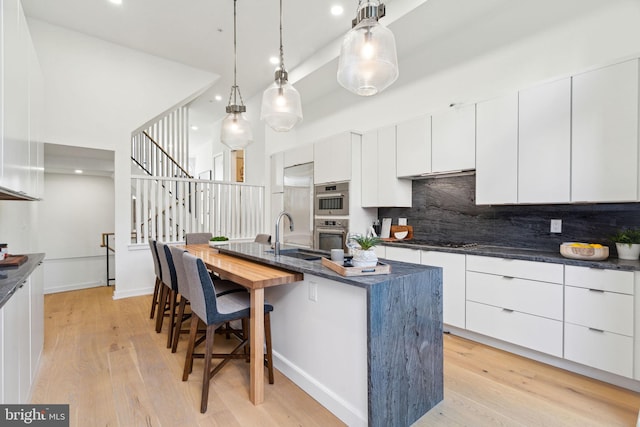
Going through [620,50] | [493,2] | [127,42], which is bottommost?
[620,50]

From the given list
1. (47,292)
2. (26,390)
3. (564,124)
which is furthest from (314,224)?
(47,292)

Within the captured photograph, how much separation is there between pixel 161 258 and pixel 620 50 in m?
4.24

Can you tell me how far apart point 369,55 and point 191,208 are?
13.6ft

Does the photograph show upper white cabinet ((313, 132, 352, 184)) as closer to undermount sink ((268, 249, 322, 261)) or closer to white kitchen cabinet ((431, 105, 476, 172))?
white kitchen cabinet ((431, 105, 476, 172))

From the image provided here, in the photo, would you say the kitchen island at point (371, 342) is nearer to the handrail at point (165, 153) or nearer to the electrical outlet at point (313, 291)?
the electrical outlet at point (313, 291)

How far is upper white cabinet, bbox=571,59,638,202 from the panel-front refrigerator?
10.3ft

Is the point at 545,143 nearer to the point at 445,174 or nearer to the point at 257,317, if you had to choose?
the point at 445,174

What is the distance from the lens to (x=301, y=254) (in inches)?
100

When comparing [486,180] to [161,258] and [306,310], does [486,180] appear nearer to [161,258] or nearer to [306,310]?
[306,310]

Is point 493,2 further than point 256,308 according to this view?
Yes

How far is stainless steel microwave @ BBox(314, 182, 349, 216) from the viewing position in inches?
161

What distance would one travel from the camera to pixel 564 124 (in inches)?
95.1

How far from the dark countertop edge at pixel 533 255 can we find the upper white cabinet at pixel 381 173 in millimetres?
671

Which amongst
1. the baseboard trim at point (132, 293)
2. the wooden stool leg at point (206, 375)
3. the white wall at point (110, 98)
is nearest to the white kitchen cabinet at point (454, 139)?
the wooden stool leg at point (206, 375)
